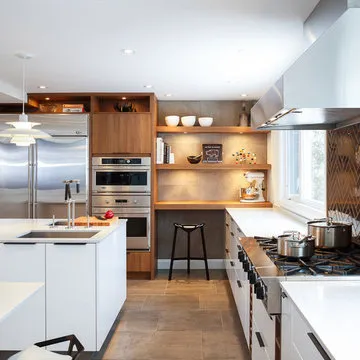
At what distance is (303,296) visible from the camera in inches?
65.9

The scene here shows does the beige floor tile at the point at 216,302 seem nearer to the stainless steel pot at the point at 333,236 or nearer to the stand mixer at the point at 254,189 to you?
the stand mixer at the point at 254,189

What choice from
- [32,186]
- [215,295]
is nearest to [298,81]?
[215,295]

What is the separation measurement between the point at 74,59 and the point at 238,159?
2884 millimetres

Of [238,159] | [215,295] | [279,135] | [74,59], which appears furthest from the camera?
[238,159]

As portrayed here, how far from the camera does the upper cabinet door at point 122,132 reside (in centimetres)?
534

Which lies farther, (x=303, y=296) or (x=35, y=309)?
(x=35, y=309)

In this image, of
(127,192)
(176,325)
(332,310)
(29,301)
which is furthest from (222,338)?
(127,192)

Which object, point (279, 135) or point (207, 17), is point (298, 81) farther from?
point (279, 135)

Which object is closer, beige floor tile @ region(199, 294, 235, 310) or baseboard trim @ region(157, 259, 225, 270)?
beige floor tile @ region(199, 294, 235, 310)

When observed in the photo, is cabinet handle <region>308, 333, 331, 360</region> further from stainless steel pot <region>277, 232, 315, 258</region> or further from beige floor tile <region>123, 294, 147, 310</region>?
beige floor tile <region>123, 294, 147, 310</region>

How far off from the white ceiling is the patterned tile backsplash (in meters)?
0.75

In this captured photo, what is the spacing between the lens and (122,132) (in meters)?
5.35

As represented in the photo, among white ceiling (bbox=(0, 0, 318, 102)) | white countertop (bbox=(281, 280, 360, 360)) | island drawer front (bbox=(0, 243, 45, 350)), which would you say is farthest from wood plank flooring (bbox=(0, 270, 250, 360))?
white ceiling (bbox=(0, 0, 318, 102))

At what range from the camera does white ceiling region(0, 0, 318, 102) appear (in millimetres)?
2598
